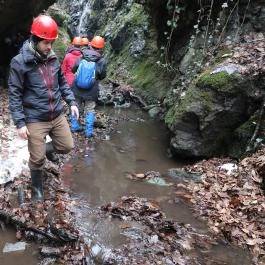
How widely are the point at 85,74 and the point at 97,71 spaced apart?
278mm

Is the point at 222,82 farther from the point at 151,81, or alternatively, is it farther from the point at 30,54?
the point at 151,81

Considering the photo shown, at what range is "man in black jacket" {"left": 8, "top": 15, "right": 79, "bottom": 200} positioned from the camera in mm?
4945

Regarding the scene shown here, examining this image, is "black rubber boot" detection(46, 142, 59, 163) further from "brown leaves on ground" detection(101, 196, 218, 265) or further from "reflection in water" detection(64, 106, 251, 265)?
"brown leaves on ground" detection(101, 196, 218, 265)

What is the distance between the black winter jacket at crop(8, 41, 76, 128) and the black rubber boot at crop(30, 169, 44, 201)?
2.56 ft

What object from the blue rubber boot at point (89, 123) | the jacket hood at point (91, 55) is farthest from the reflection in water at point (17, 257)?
the jacket hood at point (91, 55)

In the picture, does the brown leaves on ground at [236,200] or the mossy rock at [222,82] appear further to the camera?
the mossy rock at [222,82]

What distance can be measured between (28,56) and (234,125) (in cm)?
482

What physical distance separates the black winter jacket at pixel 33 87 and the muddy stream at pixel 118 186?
1.40 metres

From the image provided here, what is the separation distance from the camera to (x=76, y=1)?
105 ft

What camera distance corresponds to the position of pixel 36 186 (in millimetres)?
5656

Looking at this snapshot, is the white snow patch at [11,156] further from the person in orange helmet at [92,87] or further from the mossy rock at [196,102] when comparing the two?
the mossy rock at [196,102]

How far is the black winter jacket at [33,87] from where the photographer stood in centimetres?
496

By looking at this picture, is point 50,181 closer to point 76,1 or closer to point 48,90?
point 48,90

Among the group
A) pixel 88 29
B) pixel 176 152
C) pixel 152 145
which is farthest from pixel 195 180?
pixel 88 29
